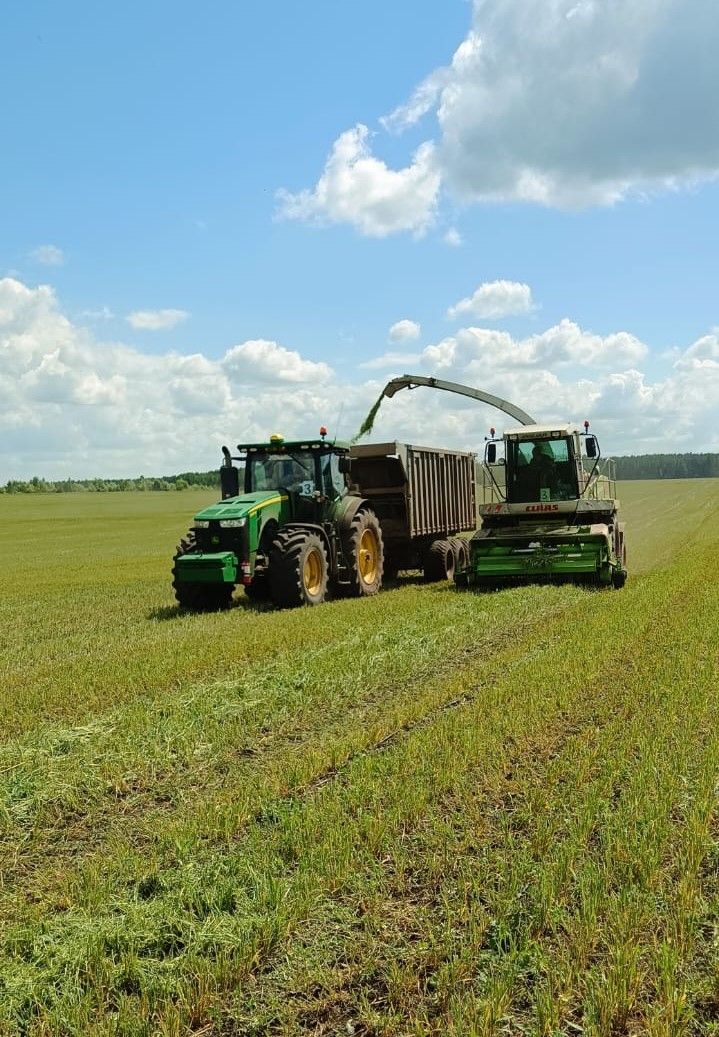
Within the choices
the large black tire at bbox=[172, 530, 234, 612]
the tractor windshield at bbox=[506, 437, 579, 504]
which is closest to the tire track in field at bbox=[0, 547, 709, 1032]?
the large black tire at bbox=[172, 530, 234, 612]

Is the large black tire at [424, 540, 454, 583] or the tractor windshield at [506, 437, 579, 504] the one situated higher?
the tractor windshield at [506, 437, 579, 504]

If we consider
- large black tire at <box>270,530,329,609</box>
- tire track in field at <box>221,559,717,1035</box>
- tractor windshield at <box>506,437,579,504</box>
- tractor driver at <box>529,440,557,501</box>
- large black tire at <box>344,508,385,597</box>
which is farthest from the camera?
tractor driver at <box>529,440,557,501</box>

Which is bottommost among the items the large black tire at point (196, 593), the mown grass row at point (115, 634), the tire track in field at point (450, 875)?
the tire track in field at point (450, 875)

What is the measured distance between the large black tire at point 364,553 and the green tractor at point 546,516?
1.34 metres

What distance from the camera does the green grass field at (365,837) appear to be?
3137 millimetres

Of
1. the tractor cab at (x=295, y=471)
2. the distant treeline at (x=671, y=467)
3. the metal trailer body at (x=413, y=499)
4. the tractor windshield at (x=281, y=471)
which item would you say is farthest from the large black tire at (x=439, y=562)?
the distant treeline at (x=671, y=467)

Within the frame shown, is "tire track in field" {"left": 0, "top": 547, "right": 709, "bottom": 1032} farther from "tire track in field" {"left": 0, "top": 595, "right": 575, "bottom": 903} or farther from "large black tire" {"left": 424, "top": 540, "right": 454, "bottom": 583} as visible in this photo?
"large black tire" {"left": 424, "top": 540, "right": 454, "bottom": 583}

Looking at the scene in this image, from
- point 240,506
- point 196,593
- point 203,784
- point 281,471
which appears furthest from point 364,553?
point 203,784

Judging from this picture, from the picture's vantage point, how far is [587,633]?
381 inches

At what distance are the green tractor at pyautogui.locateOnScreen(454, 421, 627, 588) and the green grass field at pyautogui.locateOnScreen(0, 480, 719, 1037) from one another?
4397 mm

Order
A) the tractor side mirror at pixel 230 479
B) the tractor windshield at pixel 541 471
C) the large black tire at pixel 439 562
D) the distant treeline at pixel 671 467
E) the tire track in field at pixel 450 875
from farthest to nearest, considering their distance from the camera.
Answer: the distant treeline at pixel 671 467 → the large black tire at pixel 439 562 → the tractor windshield at pixel 541 471 → the tractor side mirror at pixel 230 479 → the tire track in field at pixel 450 875

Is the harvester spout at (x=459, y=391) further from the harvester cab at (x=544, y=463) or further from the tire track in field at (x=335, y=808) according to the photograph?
the tire track in field at (x=335, y=808)

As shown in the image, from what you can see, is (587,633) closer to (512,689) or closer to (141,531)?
(512,689)

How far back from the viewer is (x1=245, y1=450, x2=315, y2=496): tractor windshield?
13.5 meters
